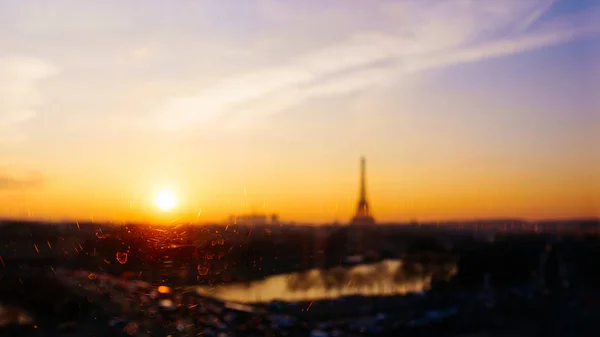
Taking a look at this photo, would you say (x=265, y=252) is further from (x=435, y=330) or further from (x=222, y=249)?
(x=435, y=330)

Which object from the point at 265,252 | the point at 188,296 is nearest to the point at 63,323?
the point at 188,296

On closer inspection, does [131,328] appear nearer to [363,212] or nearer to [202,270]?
[202,270]

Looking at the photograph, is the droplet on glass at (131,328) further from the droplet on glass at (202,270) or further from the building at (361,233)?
the building at (361,233)

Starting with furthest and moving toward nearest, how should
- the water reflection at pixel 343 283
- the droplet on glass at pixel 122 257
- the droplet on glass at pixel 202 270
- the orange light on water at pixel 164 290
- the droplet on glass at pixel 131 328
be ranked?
the water reflection at pixel 343 283, the droplet on glass at pixel 202 270, the orange light on water at pixel 164 290, the droplet on glass at pixel 122 257, the droplet on glass at pixel 131 328

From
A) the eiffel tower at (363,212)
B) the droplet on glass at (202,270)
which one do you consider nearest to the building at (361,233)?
the eiffel tower at (363,212)

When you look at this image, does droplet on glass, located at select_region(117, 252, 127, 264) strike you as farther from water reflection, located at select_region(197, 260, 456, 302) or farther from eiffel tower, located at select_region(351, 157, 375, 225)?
eiffel tower, located at select_region(351, 157, 375, 225)

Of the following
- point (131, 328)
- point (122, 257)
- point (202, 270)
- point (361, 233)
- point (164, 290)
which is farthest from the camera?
point (361, 233)

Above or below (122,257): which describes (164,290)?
below

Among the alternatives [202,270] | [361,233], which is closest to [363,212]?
[361,233]
